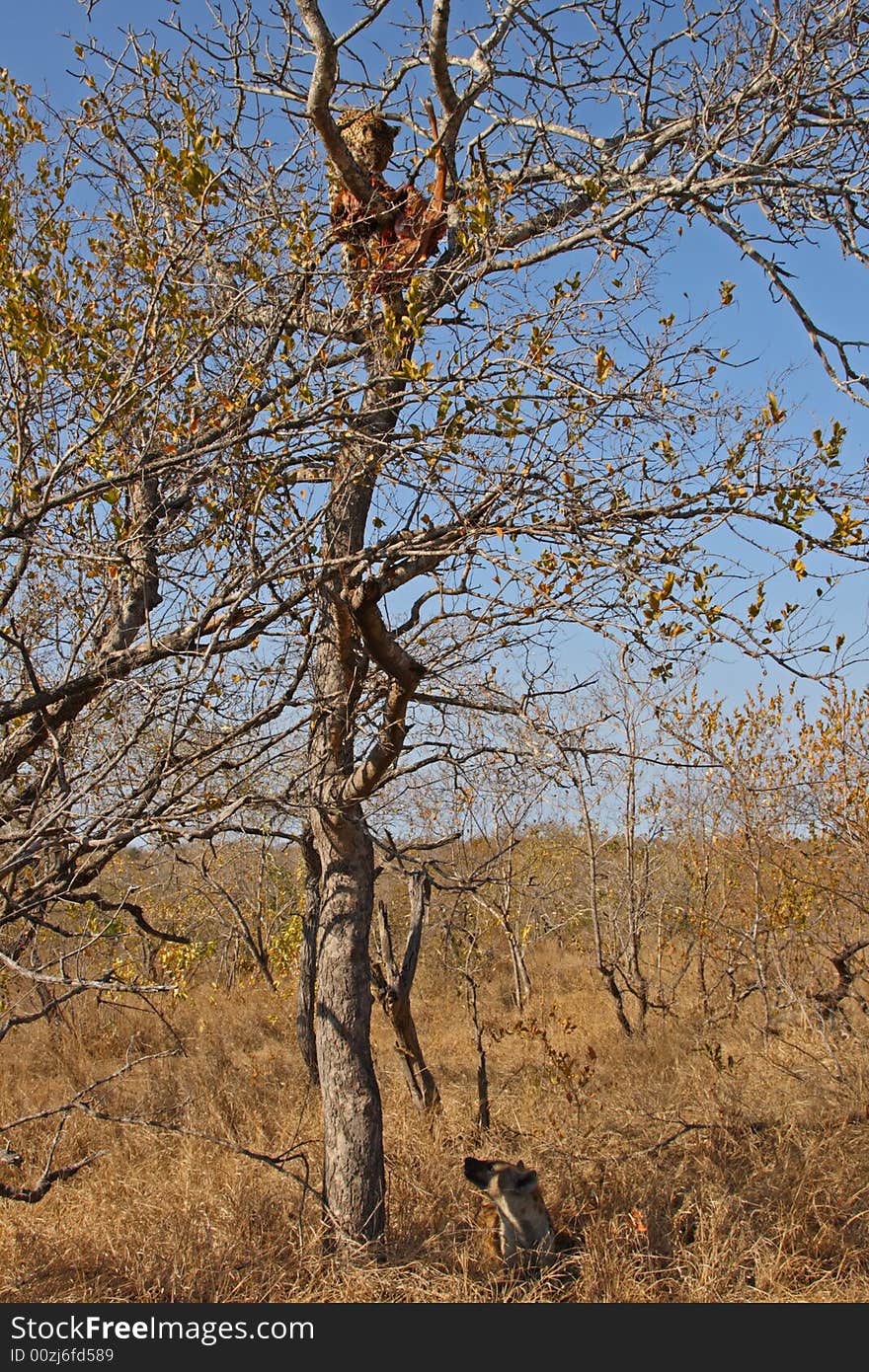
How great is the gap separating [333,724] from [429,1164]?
12.1 ft

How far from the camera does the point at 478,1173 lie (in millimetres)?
5020

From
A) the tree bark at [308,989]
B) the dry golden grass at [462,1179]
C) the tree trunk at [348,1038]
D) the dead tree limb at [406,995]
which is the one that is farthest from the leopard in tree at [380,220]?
the tree bark at [308,989]

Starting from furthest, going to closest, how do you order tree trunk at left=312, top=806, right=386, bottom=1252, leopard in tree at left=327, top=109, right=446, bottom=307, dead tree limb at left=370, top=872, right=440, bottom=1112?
dead tree limb at left=370, top=872, right=440, bottom=1112 → tree trunk at left=312, top=806, right=386, bottom=1252 → leopard in tree at left=327, top=109, right=446, bottom=307

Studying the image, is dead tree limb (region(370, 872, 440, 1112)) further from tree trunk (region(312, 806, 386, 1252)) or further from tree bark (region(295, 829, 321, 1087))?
tree trunk (region(312, 806, 386, 1252))

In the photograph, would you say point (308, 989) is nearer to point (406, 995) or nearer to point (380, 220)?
point (406, 995)

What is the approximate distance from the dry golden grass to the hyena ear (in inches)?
14.5

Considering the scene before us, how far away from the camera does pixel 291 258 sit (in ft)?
12.1

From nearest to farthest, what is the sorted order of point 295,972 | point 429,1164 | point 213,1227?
point 213,1227 < point 429,1164 < point 295,972

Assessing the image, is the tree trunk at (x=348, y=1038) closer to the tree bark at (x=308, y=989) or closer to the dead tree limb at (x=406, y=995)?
the dead tree limb at (x=406, y=995)

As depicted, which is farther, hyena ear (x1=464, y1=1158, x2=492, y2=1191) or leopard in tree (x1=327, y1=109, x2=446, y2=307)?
hyena ear (x1=464, y1=1158, x2=492, y2=1191)

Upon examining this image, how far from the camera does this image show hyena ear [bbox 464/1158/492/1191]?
5.00 m

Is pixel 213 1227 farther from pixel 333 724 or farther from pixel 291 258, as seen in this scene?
pixel 291 258

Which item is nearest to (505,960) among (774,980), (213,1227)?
(774,980)

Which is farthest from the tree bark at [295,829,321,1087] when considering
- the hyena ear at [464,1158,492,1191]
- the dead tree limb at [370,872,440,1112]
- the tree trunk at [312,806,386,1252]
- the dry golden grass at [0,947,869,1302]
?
the hyena ear at [464,1158,492,1191]
